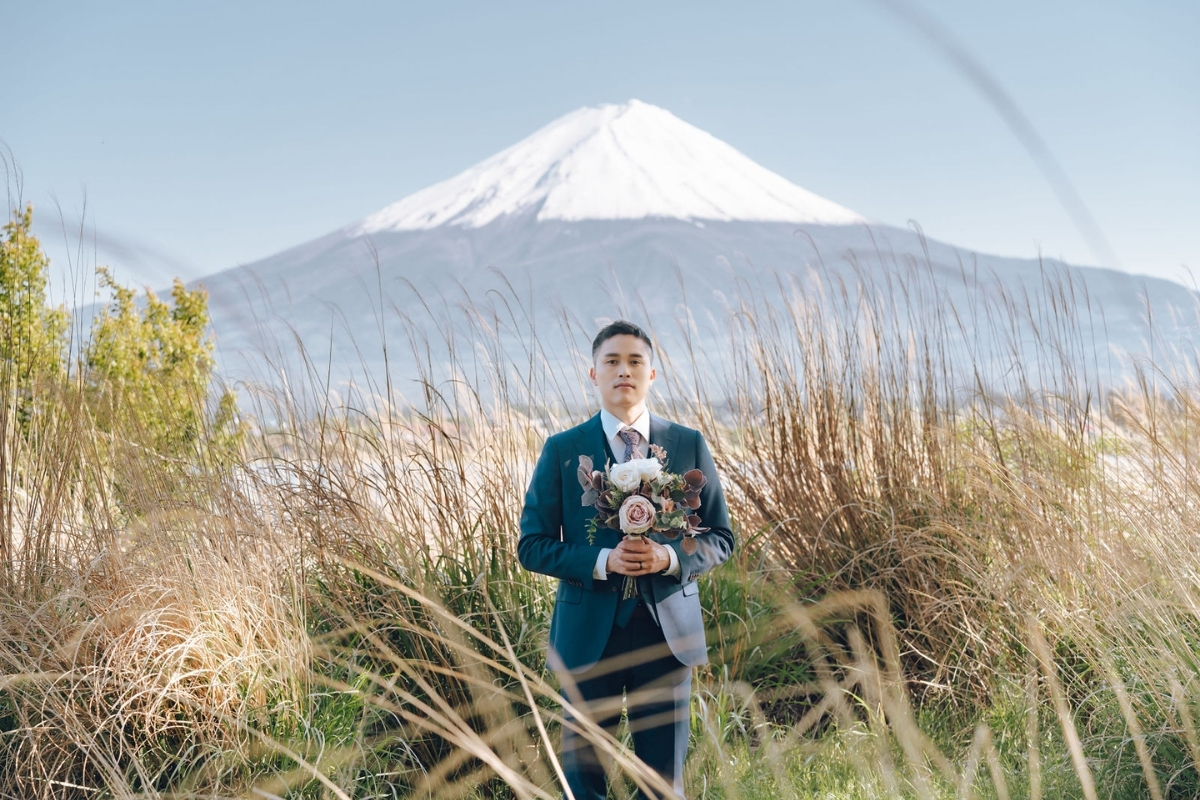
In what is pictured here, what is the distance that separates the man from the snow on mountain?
131 metres

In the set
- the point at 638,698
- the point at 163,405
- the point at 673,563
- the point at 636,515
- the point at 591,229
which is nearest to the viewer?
the point at 636,515

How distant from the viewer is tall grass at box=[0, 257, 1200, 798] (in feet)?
8.31

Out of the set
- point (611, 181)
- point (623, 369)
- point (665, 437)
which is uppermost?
point (611, 181)

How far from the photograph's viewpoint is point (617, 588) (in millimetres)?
2262

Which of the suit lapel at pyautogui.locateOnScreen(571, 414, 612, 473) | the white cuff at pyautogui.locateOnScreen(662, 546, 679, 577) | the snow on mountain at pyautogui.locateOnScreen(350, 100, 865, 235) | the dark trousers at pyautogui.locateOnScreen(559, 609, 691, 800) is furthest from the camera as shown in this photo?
the snow on mountain at pyautogui.locateOnScreen(350, 100, 865, 235)

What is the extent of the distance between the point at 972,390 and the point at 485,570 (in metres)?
2.30

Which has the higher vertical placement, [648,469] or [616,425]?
[616,425]

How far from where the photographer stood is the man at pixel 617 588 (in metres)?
2.24

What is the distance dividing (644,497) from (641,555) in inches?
6.0

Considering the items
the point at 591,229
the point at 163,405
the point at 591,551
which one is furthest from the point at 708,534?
the point at 591,229

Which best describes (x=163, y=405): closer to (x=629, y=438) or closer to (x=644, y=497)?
(x=629, y=438)

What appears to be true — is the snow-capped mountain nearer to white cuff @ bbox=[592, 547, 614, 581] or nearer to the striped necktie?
the striped necktie

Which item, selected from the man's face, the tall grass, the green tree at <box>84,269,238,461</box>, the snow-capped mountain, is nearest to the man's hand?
the man's face

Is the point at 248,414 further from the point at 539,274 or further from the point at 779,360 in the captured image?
the point at 539,274
